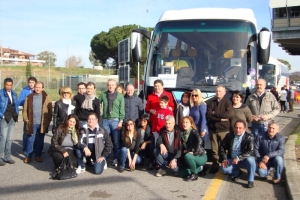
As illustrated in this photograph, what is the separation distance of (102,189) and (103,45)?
5475 centimetres

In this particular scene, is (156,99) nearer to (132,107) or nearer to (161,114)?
(161,114)

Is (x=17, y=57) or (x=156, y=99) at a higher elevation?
(x=17, y=57)

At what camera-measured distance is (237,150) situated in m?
6.46

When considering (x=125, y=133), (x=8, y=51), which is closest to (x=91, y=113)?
(x=125, y=133)

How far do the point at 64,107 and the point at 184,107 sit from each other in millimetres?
2480

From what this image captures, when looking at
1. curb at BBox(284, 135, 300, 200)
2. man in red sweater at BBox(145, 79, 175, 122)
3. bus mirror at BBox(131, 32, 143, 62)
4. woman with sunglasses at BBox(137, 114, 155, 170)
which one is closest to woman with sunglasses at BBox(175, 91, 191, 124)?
man in red sweater at BBox(145, 79, 175, 122)

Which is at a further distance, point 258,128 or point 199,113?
point 258,128

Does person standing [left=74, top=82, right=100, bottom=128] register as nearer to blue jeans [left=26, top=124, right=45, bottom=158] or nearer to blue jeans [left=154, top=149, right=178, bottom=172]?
blue jeans [left=26, top=124, right=45, bottom=158]

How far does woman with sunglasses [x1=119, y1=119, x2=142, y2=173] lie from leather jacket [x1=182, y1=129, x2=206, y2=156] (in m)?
1.09

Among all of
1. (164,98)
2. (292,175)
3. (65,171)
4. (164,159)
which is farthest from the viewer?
(164,98)

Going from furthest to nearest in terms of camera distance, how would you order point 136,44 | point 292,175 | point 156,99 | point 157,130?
point 136,44 → point 156,99 → point 157,130 → point 292,175

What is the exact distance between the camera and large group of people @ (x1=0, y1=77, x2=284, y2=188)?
6469mm

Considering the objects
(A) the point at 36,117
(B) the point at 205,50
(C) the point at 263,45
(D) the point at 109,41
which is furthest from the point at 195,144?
(D) the point at 109,41

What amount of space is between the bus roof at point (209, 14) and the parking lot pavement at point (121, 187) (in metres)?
3.37
